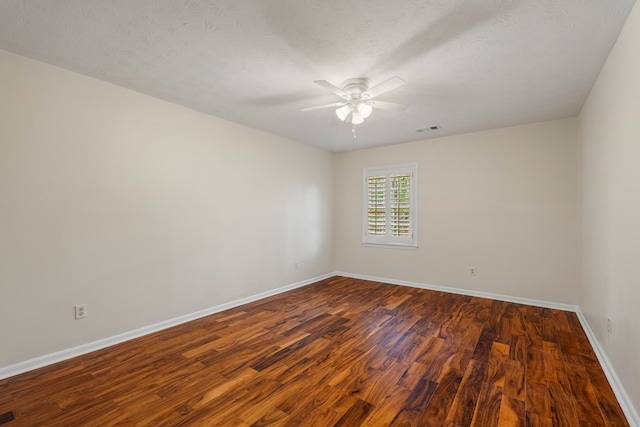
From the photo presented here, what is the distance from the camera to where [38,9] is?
1.76 metres

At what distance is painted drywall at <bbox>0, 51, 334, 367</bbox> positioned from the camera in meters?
2.27

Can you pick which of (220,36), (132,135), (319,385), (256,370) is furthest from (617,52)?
(132,135)

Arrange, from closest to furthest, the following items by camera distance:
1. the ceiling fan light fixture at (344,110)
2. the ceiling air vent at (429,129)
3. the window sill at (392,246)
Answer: the ceiling fan light fixture at (344,110)
the ceiling air vent at (429,129)
the window sill at (392,246)

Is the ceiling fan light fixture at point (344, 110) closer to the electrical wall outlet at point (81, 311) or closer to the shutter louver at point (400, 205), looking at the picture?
the shutter louver at point (400, 205)

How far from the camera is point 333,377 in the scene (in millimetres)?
2182

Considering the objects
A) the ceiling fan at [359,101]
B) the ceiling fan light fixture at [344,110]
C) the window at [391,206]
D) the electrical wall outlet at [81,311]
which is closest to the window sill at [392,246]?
the window at [391,206]

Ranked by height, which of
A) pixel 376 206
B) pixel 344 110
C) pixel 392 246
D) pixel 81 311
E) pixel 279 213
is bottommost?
pixel 81 311

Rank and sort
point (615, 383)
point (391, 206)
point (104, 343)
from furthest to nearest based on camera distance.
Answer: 1. point (391, 206)
2. point (104, 343)
3. point (615, 383)

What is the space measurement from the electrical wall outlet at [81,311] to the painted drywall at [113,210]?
0.04 metres

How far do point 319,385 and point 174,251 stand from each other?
219 centimetres

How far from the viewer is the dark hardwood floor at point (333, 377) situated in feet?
5.78

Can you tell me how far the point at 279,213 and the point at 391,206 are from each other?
2009 mm

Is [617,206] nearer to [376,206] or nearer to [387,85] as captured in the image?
[387,85]

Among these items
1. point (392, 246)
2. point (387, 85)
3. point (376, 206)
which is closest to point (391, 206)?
point (376, 206)
